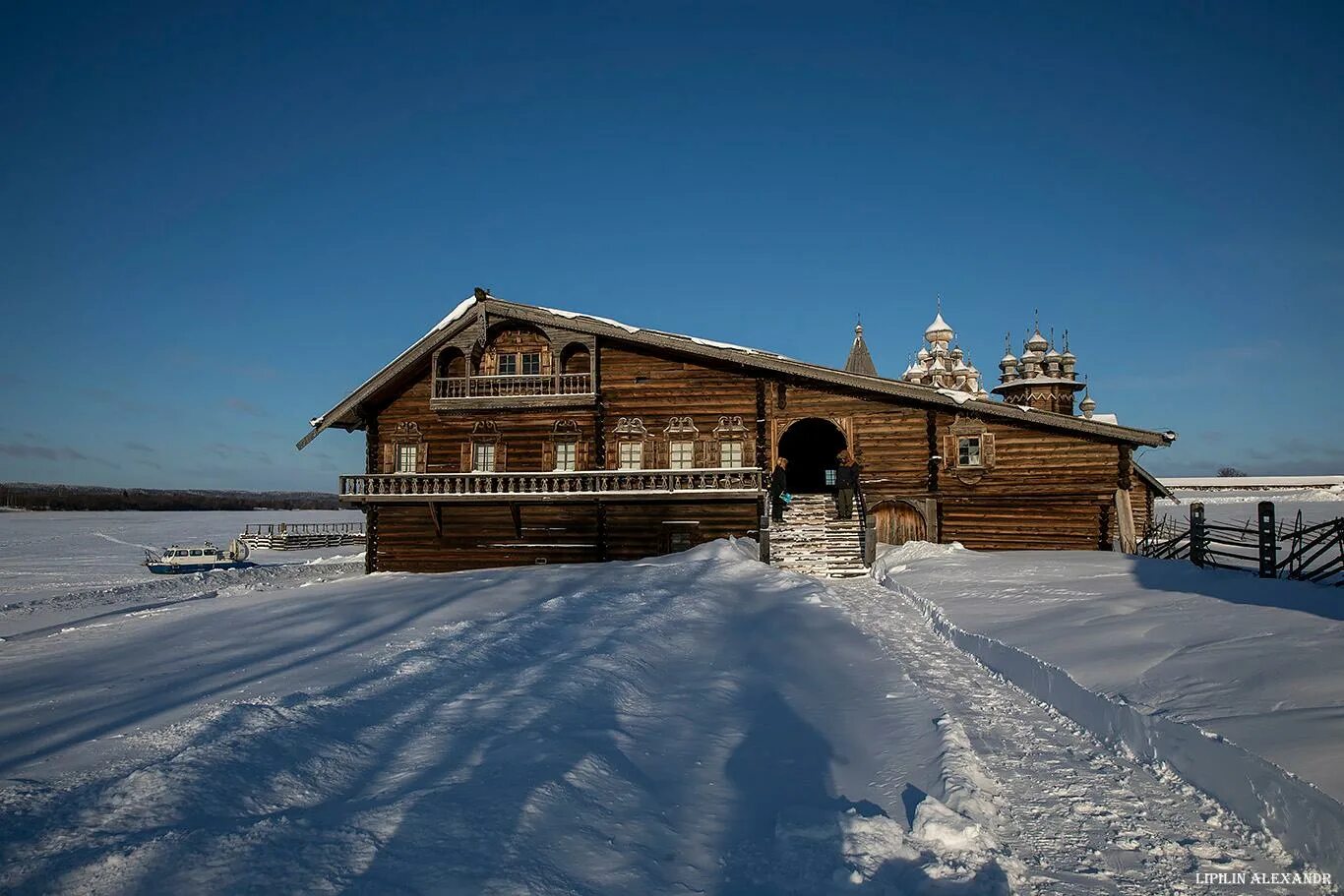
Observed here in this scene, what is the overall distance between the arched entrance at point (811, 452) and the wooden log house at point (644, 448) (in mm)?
9128

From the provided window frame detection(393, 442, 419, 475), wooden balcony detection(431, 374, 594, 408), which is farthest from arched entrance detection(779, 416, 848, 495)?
window frame detection(393, 442, 419, 475)

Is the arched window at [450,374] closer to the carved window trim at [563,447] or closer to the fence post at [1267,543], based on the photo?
the carved window trim at [563,447]

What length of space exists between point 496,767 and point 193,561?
3945 cm

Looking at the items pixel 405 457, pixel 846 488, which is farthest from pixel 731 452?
pixel 405 457

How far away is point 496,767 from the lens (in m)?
6.14

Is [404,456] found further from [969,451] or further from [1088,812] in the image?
[1088,812]

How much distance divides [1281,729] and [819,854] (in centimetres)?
403

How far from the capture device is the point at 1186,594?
12133 millimetres

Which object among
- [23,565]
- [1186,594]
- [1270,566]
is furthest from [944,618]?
[23,565]

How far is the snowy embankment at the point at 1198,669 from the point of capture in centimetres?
539

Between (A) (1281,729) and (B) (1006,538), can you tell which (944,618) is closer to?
(A) (1281,729)

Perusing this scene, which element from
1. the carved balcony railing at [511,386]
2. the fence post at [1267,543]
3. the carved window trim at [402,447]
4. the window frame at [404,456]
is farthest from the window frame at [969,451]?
the window frame at [404,456]

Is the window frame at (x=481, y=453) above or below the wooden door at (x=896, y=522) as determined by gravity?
above

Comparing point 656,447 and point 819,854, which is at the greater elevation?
point 656,447
